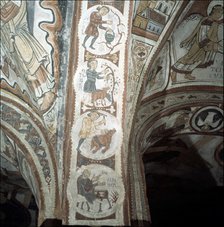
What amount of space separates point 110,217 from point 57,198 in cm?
90

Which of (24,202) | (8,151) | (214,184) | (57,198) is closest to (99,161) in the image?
(57,198)

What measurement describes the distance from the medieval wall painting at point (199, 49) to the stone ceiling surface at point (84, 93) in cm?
4

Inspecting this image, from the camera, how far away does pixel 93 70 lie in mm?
6352

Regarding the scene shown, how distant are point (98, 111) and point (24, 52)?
4.73ft

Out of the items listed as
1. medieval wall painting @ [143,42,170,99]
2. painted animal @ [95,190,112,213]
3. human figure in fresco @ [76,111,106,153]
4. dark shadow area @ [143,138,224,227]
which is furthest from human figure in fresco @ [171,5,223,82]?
painted animal @ [95,190,112,213]

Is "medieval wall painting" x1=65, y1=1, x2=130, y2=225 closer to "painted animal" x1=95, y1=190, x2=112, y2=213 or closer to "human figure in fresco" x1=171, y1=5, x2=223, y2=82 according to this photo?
"painted animal" x1=95, y1=190, x2=112, y2=213

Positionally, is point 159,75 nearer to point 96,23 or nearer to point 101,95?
point 101,95

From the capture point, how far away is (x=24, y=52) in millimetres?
6359

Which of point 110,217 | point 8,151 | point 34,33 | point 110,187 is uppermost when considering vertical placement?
point 34,33

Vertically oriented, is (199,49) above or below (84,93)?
above

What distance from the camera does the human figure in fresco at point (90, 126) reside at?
6355mm

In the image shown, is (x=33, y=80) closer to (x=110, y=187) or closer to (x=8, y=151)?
(x=8, y=151)

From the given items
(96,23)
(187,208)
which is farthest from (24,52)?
(187,208)

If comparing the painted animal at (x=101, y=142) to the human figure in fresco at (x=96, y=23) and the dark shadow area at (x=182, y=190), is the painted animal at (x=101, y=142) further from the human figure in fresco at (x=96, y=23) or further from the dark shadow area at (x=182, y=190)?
the dark shadow area at (x=182, y=190)
